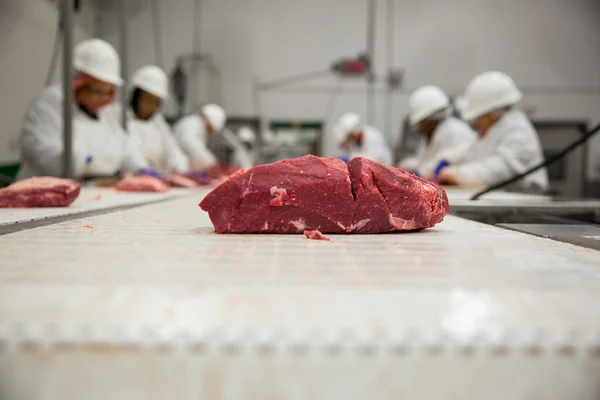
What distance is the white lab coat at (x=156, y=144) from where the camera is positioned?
577 centimetres

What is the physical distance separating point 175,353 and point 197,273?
221mm

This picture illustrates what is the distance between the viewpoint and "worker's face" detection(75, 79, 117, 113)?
400 centimetres

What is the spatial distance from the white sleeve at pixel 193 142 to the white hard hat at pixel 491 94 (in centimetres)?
405

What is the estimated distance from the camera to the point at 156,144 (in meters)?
5.96

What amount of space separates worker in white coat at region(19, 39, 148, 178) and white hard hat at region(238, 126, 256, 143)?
5.00 metres

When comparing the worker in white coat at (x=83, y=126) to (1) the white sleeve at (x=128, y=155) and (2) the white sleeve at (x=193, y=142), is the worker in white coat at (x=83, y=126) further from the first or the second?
(2) the white sleeve at (x=193, y=142)

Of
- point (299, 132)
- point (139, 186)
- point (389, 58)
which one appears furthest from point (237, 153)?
point (139, 186)

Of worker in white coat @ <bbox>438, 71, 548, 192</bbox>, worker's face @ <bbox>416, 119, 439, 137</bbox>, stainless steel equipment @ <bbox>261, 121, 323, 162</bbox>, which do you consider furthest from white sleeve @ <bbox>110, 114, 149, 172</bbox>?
stainless steel equipment @ <bbox>261, 121, 323, 162</bbox>

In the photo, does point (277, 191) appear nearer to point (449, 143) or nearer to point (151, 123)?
point (449, 143)

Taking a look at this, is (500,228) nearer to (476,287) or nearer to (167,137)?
(476,287)

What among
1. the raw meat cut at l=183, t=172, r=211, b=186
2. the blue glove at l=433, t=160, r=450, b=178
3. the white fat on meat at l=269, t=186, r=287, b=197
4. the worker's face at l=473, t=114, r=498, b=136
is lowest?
the white fat on meat at l=269, t=186, r=287, b=197

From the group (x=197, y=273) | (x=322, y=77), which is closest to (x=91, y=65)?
(x=197, y=273)

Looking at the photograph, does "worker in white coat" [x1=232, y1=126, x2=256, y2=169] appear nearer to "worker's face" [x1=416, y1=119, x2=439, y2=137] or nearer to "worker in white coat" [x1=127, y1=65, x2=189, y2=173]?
"worker in white coat" [x1=127, y1=65, x2=189, y2=173]

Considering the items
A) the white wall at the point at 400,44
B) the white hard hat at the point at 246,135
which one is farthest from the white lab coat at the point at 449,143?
the white wall at the point at 400,44
